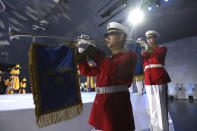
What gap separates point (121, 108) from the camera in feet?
3.79

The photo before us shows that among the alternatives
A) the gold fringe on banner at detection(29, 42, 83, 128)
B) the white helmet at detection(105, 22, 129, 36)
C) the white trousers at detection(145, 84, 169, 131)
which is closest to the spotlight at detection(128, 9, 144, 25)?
the white trousers at detection(145, 84, 169, 131)

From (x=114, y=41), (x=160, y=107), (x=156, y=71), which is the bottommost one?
(x=160, y=107)

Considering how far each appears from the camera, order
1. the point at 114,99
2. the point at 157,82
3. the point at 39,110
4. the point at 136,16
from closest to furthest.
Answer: the point at 114,99
the point at 39,110
the point at 157,82
the point at 136,16

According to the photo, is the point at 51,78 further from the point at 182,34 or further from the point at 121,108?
the point at 182,34

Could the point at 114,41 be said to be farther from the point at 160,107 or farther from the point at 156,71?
the point at 160,107

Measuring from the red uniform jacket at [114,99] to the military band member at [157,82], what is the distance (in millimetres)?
1194

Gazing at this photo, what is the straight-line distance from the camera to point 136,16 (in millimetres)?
5641

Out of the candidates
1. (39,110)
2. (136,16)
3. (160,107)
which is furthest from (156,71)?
(136,16)

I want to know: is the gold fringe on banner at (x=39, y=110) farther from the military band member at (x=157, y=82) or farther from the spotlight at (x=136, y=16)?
the spotlight at (x=136, y=16)

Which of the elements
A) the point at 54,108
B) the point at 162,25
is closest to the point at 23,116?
the point at 54,108

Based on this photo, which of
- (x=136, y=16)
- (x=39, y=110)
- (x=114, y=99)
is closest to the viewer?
(x=114, y=99)

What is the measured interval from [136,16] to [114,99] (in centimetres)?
523

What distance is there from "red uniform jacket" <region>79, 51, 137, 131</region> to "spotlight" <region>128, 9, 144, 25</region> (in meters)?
4.78

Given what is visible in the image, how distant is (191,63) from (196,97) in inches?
76.3
